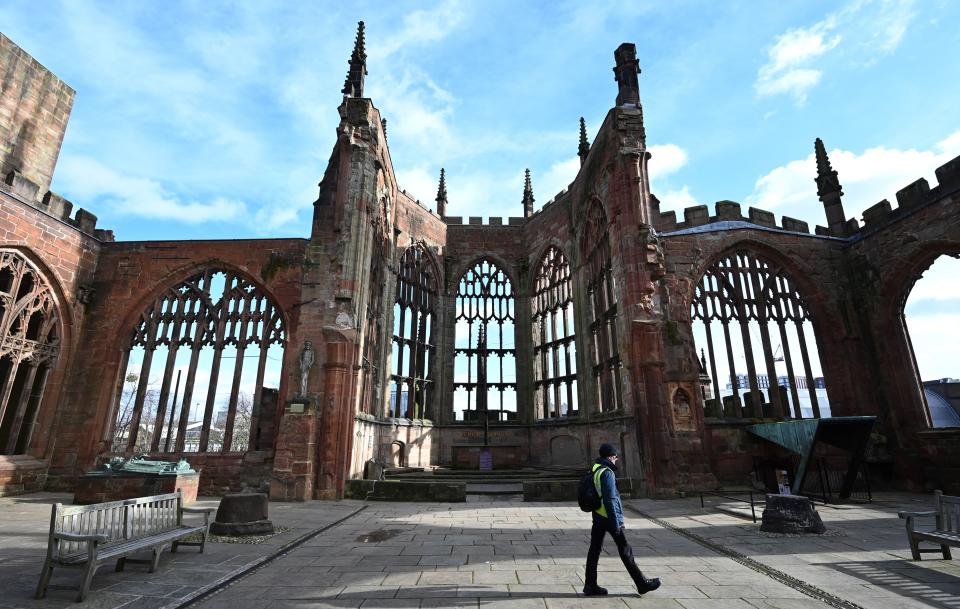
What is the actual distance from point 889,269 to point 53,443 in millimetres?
28328

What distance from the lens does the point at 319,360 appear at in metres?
14.3

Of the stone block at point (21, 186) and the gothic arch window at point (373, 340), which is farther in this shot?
the gothic arch window at point (373, 340)

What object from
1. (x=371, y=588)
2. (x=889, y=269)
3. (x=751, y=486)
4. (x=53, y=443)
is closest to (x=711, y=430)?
(x=751, y=486)

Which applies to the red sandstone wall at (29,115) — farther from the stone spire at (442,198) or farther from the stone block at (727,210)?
the stone block at (727,210)

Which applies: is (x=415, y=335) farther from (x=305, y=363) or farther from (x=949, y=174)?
(x=949, y=174)

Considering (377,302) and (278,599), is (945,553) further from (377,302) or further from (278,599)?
(377,302)

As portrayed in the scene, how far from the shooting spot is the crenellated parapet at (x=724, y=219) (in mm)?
17922

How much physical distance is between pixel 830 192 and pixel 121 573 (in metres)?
24.4

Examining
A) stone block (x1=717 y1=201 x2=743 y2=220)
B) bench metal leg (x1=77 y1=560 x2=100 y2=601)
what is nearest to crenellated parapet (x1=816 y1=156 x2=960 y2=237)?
stone block (x1=717 y1=201 x2=743 y2=220)

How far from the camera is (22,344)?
14430 millimetres

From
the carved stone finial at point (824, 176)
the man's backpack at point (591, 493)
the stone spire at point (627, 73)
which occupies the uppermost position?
the stone spire at point (627, 73)

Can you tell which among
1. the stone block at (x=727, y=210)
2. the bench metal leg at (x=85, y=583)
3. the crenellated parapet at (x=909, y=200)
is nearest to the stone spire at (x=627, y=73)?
the stone block at (x=727, y=210)

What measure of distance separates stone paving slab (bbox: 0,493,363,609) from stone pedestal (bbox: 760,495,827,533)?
26.1ft

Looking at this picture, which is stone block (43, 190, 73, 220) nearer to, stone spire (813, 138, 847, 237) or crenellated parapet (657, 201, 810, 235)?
crenellated parapet (657, 201, 810, 235)
